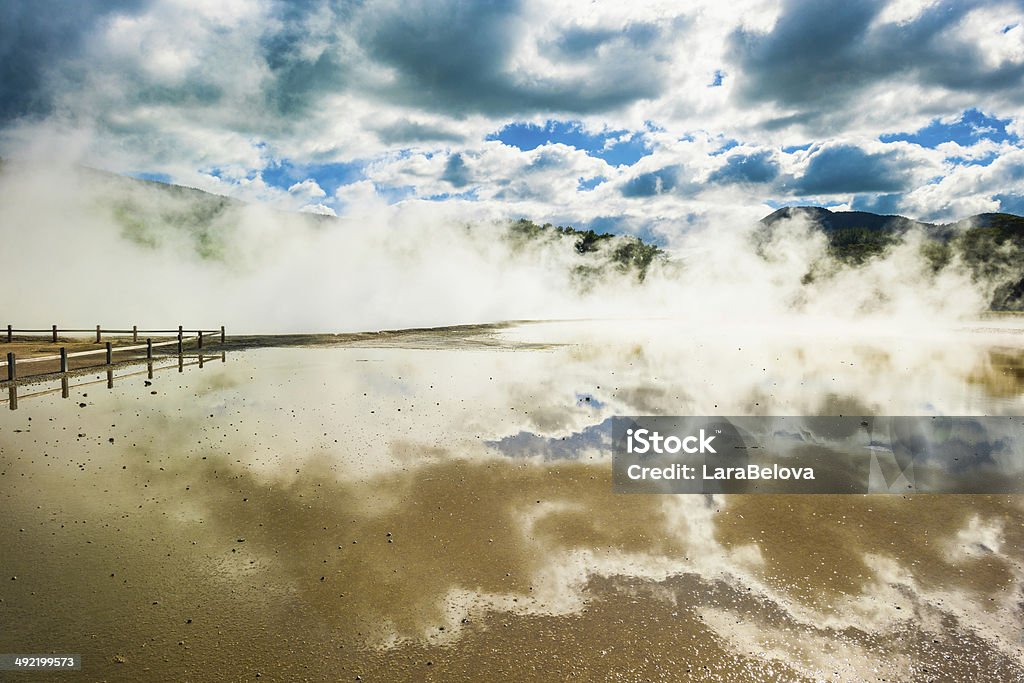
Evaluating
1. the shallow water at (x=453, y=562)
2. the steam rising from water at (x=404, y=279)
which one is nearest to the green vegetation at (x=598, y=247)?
the steam rising from water at (x=404, y=279)

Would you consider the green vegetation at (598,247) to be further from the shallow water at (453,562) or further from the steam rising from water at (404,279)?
the shallow water at (453,562)

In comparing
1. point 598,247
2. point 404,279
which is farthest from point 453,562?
point 598,247

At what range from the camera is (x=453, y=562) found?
5.53 m

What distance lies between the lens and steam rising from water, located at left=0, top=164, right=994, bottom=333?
149 feet

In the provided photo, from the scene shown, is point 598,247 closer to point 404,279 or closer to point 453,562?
point 404,279

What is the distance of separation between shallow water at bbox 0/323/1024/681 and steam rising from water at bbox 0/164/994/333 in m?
29.1

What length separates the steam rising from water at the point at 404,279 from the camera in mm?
45562

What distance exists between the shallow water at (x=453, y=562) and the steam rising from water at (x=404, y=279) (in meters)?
29.1

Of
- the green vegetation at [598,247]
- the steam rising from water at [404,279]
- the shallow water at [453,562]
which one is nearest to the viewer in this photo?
the shallow water at [453,562]

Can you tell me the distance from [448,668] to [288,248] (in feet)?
232

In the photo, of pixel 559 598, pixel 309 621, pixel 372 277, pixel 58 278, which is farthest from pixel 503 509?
pixel 58 278

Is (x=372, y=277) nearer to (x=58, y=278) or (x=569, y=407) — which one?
(x=58, y=278)

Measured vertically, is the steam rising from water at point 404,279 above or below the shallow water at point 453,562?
above

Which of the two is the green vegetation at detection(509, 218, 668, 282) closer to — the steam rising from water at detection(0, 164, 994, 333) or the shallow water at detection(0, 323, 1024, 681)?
the steam rising from water at detection(0, 164, 994, 333)
